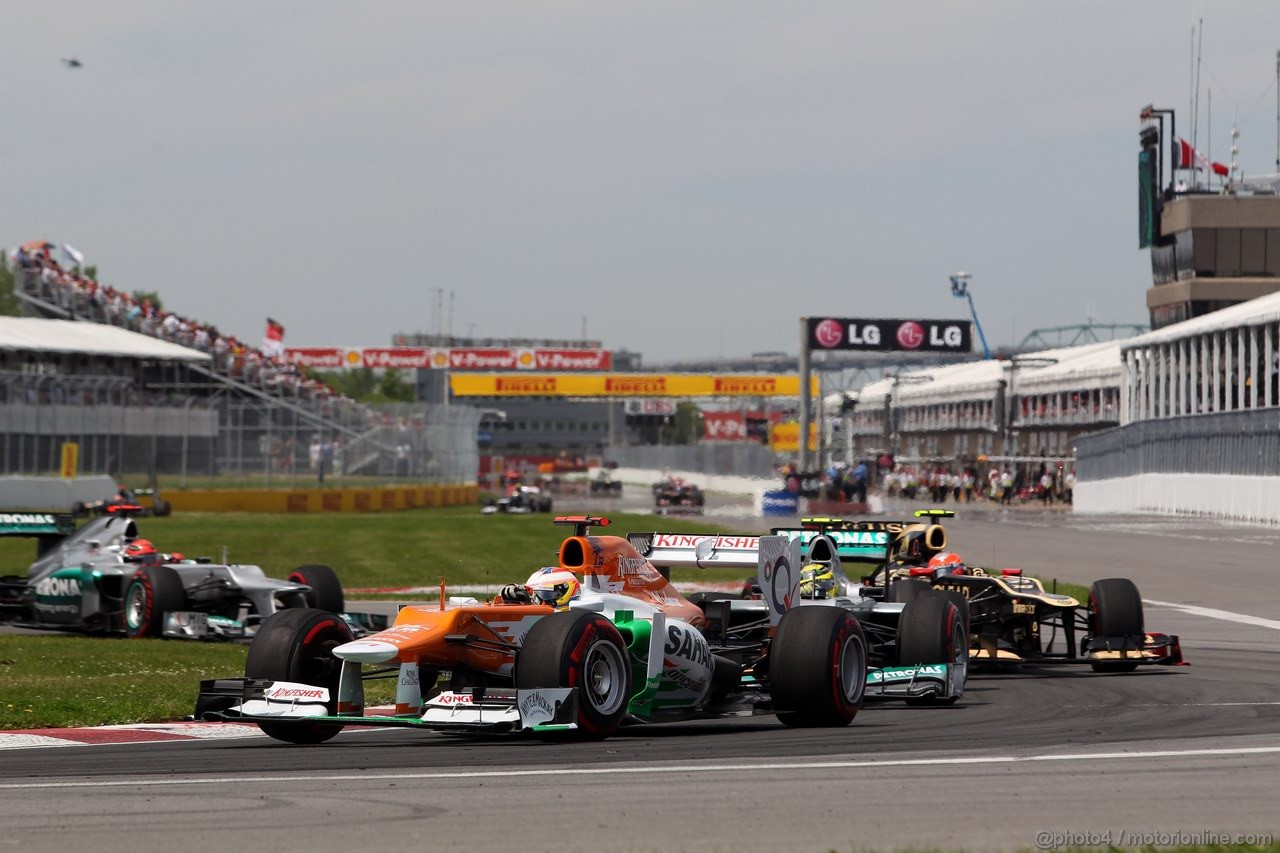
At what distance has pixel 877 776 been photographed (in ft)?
30.7

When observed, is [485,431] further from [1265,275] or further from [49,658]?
[49,658]

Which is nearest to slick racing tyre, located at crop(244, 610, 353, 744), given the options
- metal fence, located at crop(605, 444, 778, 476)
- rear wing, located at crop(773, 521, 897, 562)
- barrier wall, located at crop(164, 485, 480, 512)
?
rear wing, located at crop(773, 521, 897, 562)

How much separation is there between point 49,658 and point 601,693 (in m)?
8.41

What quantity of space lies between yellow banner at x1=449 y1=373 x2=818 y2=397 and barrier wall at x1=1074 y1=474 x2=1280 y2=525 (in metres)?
63.2

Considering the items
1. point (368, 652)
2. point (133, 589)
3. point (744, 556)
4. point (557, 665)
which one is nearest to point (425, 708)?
point (368, 652)

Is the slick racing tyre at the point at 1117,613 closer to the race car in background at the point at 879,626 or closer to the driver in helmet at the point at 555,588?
the race car in background at the point at 879,626

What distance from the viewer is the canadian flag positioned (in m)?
87.7

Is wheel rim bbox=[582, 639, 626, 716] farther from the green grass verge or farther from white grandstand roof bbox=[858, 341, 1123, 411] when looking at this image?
white grandstand roof bbox=[858, 341, 1123, 411]

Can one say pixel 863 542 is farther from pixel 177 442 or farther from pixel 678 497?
pixel 678 497

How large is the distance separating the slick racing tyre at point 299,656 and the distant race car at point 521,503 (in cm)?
4857

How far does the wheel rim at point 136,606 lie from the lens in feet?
64.2

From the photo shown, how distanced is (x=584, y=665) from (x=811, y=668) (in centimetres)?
180

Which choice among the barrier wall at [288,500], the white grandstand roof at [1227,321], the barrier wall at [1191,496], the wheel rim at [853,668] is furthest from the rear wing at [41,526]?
the white grandstand roof at [1227,321]

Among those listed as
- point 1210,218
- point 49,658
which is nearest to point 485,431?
point 1210,218
